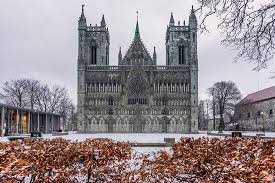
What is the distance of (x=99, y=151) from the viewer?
24.4 ft

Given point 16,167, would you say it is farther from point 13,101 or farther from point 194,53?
point 13,101

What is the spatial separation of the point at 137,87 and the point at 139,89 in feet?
2.25

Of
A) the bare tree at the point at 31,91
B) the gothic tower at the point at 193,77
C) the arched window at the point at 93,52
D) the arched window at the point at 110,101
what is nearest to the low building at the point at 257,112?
the gothic tower at the point at 193,77

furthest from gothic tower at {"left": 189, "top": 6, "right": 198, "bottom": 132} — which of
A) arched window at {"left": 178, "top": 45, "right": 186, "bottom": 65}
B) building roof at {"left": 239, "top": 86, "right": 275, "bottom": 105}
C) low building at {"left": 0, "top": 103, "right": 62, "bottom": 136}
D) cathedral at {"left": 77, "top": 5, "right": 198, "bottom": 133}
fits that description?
low building at {"left": 0, "top": 103, "right": 62, "bottom": 136}

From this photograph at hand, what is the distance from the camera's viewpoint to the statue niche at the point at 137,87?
76.0 metres

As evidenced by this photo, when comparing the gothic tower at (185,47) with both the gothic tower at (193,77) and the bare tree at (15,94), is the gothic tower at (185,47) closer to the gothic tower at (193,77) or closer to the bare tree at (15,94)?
the gothic tower at (193,77)

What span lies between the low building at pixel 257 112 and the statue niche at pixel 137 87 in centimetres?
2363

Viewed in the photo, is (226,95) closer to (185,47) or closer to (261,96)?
(261,96)

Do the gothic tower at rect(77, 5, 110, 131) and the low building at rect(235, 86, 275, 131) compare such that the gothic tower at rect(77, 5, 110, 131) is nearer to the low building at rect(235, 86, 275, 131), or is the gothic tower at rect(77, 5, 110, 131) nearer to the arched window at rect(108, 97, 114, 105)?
the arched window at rect(108, 97, 114, 105)

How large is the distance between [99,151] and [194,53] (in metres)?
72.7

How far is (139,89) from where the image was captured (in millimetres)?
76812

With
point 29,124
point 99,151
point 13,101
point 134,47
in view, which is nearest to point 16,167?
point 99,151

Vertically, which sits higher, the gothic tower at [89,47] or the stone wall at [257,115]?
the gothic tower at [89,47]

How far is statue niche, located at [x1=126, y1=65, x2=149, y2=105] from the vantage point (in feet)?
249
